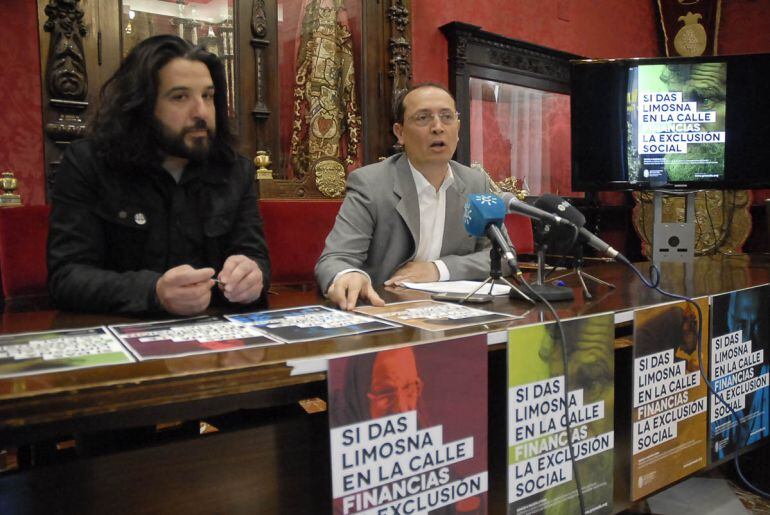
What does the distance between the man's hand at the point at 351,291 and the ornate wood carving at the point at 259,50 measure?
2.10m

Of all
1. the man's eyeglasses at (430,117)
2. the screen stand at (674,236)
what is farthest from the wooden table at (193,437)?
the screen stand at (674,236)

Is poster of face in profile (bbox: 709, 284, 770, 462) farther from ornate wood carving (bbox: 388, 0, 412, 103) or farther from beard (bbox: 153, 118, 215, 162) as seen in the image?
ornate wood carving (bbox: 388, 0, 412, 103)

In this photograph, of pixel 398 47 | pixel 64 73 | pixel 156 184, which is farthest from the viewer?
pixel 398 47

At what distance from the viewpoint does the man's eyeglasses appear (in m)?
1.87

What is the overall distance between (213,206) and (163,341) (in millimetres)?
662

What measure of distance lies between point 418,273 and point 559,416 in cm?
67

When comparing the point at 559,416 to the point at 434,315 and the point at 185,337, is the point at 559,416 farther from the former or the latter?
the point at 185,337

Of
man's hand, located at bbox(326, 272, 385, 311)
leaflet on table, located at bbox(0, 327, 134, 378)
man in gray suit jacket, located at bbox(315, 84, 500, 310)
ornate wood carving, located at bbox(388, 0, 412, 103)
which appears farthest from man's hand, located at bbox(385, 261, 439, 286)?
ornate wood carving, located at bbox(388, 0, 412, 103)

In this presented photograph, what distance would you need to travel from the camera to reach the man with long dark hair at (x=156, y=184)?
1.30 metres

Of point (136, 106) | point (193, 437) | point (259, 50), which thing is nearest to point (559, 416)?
point (193, 437)

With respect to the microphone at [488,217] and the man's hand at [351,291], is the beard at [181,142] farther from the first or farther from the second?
the microphone at [488,217]

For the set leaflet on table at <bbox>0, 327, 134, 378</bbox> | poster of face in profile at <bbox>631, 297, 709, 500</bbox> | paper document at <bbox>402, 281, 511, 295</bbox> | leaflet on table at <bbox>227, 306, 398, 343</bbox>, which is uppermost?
leaflet on table at <bbox>0, 327, 134, 378</bbox>

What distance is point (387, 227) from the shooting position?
71.6 inches

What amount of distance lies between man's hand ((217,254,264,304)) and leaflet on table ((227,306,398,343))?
0.07 m
